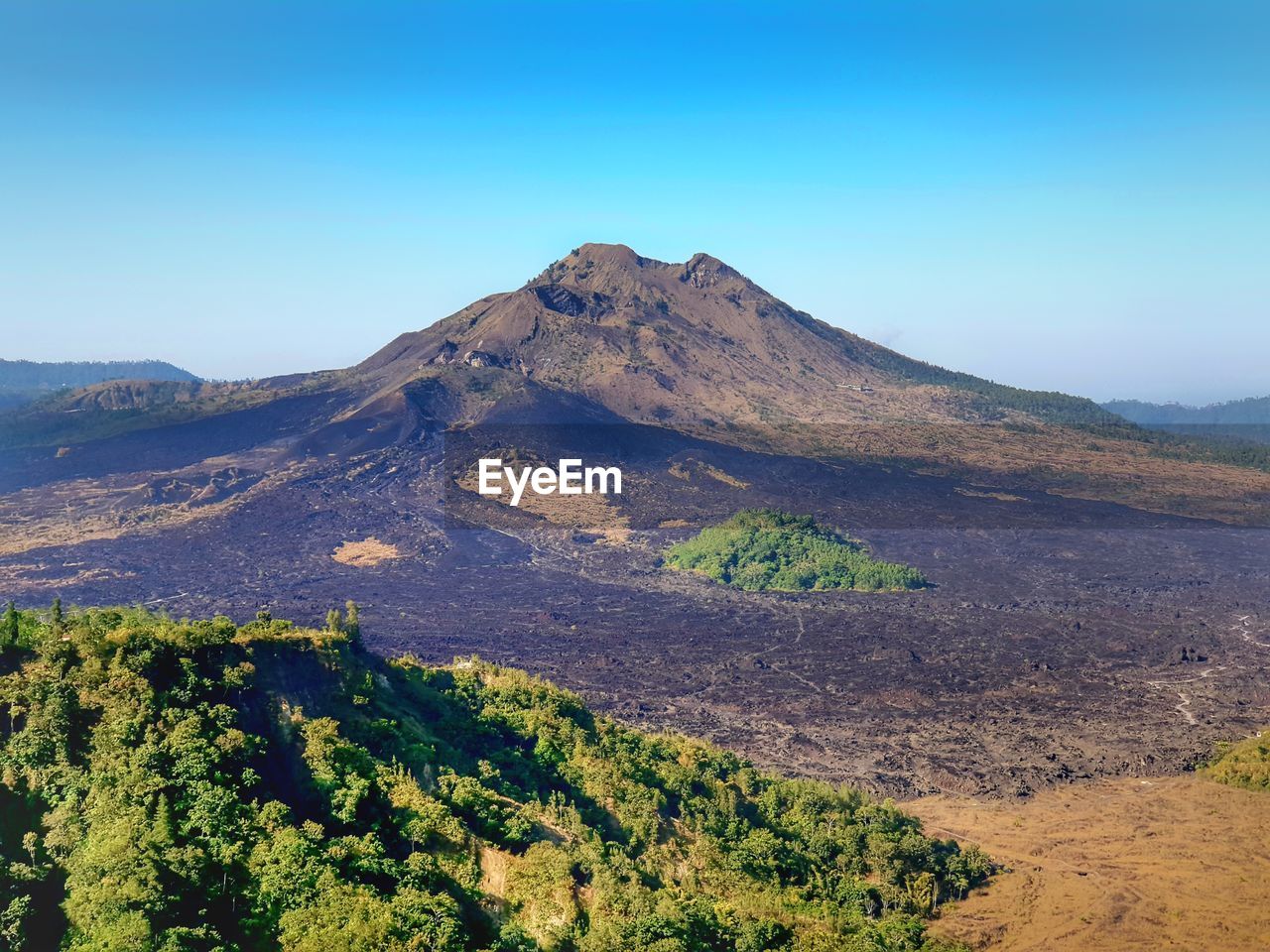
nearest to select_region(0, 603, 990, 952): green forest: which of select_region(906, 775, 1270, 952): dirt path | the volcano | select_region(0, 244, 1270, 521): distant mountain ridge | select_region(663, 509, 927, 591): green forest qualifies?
select_region(906, 775, 1270, 952): dirt path

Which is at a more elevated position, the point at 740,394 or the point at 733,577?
the point at 740,394

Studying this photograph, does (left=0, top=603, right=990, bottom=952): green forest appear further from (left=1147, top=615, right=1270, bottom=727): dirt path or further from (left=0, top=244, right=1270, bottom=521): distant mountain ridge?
(left=0, top=244, right=1270, bottom=521): distant mountain ridge

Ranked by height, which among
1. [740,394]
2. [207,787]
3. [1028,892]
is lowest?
[1028,892]

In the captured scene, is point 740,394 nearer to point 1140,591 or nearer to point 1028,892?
point 1140,591

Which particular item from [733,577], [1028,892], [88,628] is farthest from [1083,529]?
[88,628]

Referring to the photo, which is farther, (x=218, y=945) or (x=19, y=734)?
(x=19, y=734)

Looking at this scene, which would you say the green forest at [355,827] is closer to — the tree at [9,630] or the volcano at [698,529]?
the tree at [9,630]

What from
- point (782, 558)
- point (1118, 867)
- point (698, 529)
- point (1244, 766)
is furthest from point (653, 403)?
point (1118, 867)

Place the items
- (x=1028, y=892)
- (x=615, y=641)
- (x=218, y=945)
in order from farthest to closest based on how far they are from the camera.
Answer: (x=615, y=641) → (x=1028, y=892) → (x=218, y=945)
